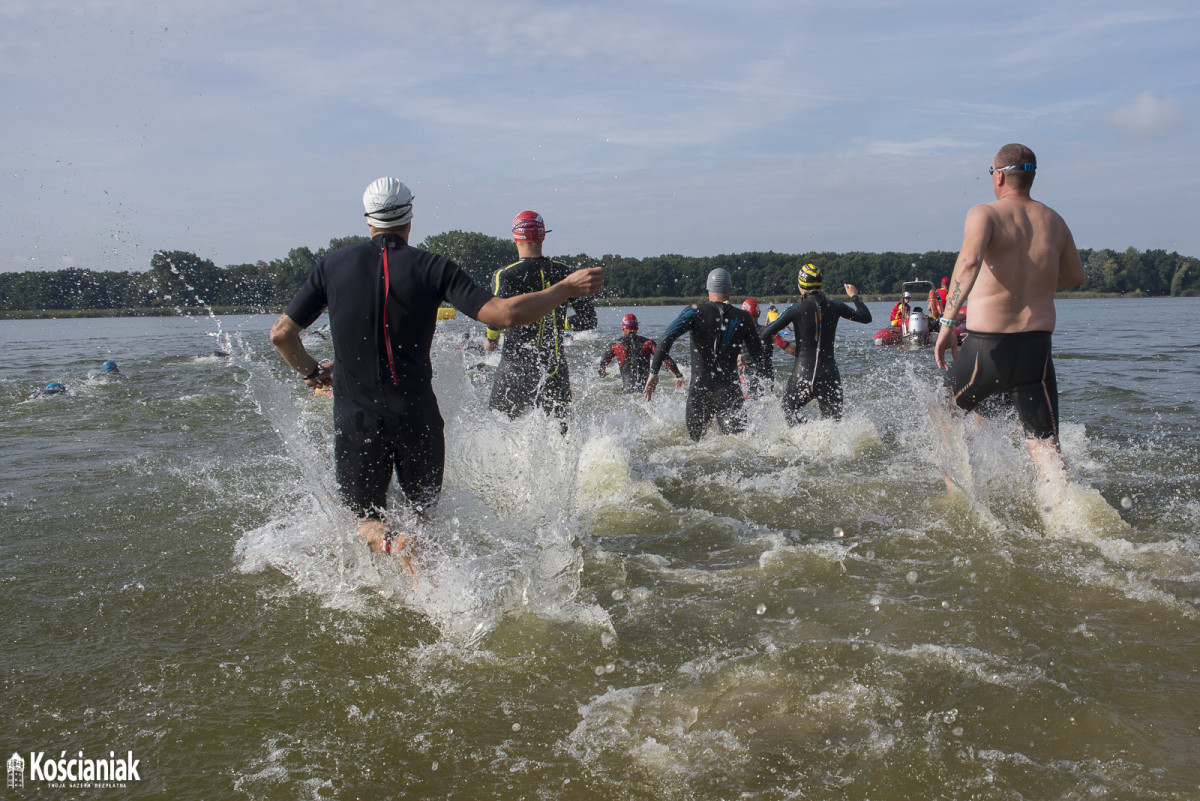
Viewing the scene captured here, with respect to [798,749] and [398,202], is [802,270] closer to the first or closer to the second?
[398,202]

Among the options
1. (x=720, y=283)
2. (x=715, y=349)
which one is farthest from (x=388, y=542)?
(x=720, y=283)

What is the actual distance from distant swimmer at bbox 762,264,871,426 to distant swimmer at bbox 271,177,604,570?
469 cm

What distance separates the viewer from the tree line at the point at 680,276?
41.1 metres

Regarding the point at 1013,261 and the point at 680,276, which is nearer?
the point at 1013,261

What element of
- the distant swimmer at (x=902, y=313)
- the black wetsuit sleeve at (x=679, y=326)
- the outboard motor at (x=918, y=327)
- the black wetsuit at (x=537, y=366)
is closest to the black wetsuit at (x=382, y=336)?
the black wetsuit at (x=537, y=366)

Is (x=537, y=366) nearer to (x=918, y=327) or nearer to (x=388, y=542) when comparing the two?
(x=388, y=542)

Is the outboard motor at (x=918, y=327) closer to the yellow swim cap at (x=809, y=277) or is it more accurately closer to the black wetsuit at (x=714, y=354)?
the yellow swim cap at (x=809, y=277)

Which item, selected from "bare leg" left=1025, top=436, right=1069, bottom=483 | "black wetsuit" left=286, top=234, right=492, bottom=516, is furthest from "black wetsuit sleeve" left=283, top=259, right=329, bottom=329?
"bare leg" left=1025, top=436, right=1069, bottom=483

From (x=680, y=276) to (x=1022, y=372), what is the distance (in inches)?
2699

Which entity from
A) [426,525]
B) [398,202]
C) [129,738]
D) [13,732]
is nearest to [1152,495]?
[426,525]

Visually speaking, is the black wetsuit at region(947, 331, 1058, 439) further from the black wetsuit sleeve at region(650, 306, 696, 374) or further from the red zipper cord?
the red zipper cord

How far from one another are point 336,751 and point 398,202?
217 cm

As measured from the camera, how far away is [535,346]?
544cm

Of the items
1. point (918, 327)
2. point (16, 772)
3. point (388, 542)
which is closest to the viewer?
point (16, 772)
